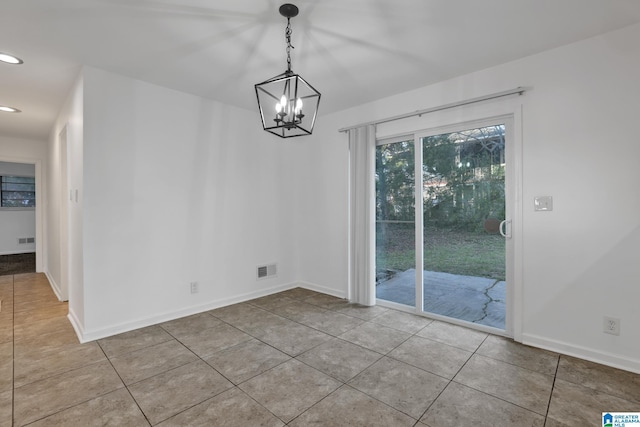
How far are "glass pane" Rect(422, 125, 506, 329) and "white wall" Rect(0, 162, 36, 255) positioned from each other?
9813 mm

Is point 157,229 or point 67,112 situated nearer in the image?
point 157,229

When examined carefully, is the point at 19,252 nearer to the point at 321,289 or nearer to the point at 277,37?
the point at 321,289

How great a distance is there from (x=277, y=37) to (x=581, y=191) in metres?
2.80

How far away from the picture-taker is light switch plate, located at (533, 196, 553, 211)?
2602 mm

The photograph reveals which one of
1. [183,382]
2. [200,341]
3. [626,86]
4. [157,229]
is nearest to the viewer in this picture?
[183,382]

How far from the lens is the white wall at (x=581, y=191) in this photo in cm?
228

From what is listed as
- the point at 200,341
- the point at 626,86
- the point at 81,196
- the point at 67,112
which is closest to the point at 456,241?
the point at 626,86

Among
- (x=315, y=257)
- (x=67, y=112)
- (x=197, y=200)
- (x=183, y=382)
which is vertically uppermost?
(x=67, y=112)

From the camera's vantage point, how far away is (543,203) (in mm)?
2633

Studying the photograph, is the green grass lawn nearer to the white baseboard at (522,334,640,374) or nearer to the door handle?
the door handle

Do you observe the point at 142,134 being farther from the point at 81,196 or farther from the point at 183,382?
the point at 183,382

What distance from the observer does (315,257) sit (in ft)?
14.7

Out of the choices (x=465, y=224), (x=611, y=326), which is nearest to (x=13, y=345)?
(x=465, y=224)

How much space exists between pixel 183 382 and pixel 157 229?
1.73m
